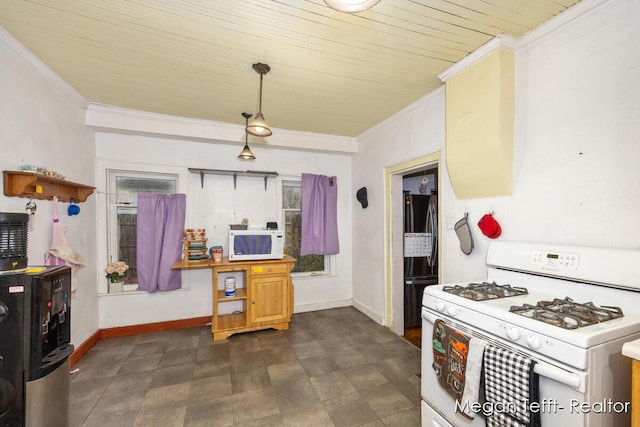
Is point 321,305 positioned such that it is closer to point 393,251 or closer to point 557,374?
point 393,251

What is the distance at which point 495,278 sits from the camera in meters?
1.95

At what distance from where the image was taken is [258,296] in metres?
3.28

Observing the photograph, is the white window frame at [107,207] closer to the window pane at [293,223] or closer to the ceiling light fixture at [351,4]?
the window pane at [293,223]

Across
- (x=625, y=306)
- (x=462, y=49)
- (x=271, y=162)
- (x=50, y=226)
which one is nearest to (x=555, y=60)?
(x=462, y=49)

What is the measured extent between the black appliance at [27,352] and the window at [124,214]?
81.0 inches

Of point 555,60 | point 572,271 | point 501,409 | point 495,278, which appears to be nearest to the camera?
point 501,409

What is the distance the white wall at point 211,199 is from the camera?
10.7 feet

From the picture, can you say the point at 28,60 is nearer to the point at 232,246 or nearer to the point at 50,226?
the point at 50,226

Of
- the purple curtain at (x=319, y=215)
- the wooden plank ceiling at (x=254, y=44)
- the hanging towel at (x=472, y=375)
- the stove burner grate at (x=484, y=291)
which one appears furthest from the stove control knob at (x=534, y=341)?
the purple curtain at (x=319, y=215)

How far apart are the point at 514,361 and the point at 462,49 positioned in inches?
79.3

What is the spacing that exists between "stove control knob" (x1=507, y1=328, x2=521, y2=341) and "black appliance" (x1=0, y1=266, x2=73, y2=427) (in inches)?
90.2

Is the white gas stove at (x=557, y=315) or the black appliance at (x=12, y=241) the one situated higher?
the black appliance at (x=12, y=241)

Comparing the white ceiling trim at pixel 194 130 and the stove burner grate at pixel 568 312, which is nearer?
the stove burner grate at pixel 568 312

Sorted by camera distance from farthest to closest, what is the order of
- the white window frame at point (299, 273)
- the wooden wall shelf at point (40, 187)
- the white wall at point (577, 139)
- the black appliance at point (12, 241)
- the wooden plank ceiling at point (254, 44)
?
1. the white window frame at point (299, 273)
2. the wooden wall shelf at point (40, 187)
3. the wooden plank ceiling at point (254, 44)
4. the black appliance at point (12, 241)
5. the white wall at point (577, 139)
